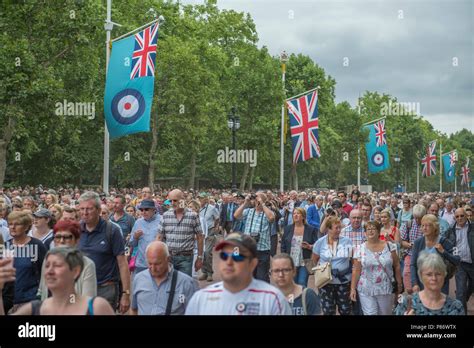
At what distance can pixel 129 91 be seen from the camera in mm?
22734

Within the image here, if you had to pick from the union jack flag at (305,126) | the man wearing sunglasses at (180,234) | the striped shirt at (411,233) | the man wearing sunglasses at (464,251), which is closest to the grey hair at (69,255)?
the man wearing sunglasses at (180,234)

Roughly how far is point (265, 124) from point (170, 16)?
875 centimetres

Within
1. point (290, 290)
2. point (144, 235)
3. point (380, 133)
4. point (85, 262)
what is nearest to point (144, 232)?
point (144, 235)

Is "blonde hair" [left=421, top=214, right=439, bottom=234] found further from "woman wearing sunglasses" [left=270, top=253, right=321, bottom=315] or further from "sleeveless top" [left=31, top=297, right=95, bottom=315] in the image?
"sleeveless top" [left=31, top=297, right=95, bottom=315]

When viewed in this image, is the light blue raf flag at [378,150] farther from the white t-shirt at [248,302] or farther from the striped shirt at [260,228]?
the white t-shirt at [248,302]

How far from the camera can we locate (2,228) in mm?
9711

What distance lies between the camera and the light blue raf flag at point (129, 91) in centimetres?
2264

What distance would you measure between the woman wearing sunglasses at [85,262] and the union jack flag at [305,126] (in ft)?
98.0

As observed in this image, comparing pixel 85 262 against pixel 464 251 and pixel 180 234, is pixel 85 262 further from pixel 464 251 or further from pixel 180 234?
pixel 464 251

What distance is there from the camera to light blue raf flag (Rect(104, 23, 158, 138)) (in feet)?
74.3

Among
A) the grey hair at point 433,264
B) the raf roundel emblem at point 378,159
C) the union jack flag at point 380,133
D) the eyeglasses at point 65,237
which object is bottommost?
the grey hair at point 433,264

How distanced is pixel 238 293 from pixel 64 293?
3.89 ft

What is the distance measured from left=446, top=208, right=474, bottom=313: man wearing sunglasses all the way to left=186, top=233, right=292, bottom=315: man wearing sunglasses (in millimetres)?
6617
